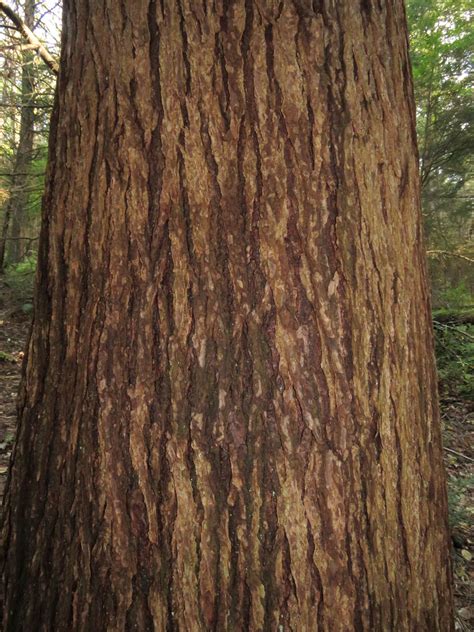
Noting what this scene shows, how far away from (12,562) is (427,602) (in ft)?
4.03

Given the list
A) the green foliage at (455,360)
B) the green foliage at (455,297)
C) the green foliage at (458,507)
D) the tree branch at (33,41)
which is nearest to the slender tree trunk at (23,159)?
the tree branch at (33,41)

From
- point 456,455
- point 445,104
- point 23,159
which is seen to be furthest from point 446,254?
point 23,159

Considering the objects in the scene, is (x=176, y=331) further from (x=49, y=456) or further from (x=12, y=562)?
(x=12, y=562)

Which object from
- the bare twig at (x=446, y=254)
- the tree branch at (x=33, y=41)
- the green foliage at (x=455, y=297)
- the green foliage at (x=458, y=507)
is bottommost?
the green foliage at (x=458, y=507)

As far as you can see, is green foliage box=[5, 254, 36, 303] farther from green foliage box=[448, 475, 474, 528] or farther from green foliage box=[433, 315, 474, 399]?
green foliage box=[448, 475, 474, 528]

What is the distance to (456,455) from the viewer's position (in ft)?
14.5

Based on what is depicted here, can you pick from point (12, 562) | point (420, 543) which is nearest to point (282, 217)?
point (420, 543)

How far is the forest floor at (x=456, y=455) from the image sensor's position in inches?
102

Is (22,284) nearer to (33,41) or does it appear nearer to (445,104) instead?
(33,41)

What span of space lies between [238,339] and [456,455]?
3.80 meters

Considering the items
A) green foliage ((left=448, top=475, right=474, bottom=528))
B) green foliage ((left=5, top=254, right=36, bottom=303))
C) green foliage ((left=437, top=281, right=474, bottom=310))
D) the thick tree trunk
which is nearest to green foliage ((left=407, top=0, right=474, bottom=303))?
green foliage ((left=437, top=281, right=474, bottom=310))

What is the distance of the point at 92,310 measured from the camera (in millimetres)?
1417

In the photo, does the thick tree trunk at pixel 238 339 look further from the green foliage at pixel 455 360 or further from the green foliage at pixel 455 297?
the green foliage at pixel 455 297

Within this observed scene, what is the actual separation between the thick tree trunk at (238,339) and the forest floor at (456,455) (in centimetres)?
139
